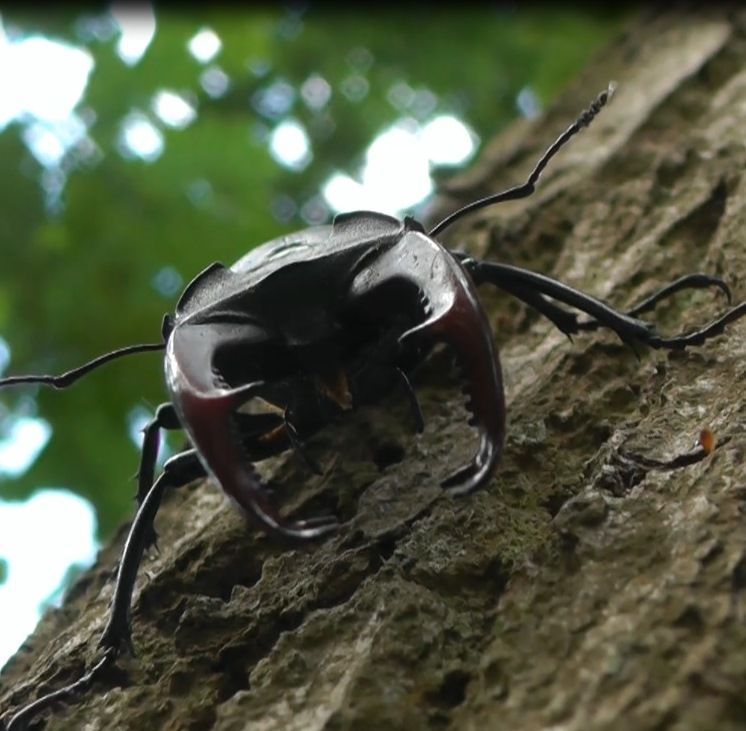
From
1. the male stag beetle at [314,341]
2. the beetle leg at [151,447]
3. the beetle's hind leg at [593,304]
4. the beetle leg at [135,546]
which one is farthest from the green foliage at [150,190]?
the beetle's hind leg at [593,304]

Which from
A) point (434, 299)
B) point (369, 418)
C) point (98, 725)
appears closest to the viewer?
point (434, 299)

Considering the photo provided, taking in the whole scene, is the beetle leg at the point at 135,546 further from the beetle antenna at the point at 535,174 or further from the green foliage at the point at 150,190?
the green foliage at the point at 150,190

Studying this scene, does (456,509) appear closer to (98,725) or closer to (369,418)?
(369,418)

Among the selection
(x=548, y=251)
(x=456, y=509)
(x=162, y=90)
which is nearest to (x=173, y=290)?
(x=162, y=90)

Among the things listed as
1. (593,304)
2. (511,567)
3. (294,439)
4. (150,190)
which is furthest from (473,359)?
(150,190)

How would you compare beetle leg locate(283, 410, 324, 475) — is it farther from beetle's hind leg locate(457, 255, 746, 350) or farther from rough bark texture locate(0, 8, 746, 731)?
beetle's hind leg locate(457, 255, 746, 350)

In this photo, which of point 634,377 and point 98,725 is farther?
point 634,377

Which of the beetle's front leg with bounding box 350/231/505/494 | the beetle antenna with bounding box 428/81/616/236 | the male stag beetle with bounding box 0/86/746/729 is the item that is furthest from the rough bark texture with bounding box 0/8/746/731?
the beetle antenna with bounding box 428/81/616/236
